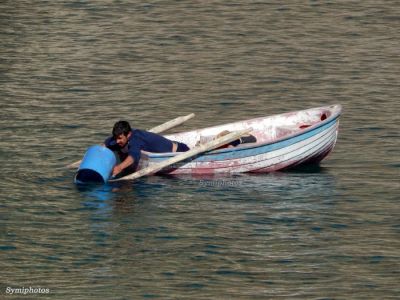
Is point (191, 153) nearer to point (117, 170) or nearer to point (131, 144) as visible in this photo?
point (131, 144)

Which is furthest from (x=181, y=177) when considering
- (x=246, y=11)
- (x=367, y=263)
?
(x=246, y=11)

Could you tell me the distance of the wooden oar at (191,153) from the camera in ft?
81.4

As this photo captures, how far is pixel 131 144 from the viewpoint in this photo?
24688mm

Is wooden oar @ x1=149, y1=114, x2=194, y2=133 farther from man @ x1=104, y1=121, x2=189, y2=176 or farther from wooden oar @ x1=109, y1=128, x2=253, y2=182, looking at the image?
wooden oar @ x1=109, y1=128, x2=253, y2=182

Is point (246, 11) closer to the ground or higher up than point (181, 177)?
higher up

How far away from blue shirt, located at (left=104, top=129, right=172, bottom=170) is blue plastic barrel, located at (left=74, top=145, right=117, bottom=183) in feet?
1.19

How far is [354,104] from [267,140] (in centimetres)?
525

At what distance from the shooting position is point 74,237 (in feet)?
73.2

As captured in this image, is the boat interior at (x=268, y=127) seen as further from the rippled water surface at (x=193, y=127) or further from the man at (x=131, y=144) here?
the rippled water surface at (x=193, y=127)

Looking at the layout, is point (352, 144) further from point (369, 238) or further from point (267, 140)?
point (369, 238)

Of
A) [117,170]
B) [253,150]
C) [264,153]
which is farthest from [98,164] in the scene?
[264,153]

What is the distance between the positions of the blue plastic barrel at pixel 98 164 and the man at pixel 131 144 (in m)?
0.18

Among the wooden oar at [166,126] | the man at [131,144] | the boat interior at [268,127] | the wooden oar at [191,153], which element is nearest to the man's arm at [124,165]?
the man at [131,144]

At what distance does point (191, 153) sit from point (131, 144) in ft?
3.75
